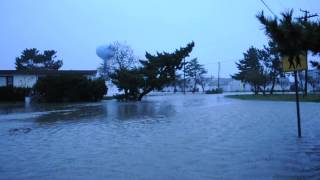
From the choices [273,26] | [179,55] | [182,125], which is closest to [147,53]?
[179,55]

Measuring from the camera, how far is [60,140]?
13789 mm

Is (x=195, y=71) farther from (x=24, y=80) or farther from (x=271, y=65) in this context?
(x=24, y=80)

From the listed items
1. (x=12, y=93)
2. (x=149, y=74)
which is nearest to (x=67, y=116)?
(x=12, y=93)

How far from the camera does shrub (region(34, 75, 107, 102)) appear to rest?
163 ft

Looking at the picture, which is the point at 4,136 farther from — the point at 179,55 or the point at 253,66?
the point at 253,66

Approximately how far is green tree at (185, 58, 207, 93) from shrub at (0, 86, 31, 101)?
269 feet

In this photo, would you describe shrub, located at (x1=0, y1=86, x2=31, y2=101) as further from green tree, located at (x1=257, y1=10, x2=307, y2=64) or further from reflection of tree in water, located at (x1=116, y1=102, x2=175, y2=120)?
green tree, located at (x1=257, y1=10, x2=307, y2=64)

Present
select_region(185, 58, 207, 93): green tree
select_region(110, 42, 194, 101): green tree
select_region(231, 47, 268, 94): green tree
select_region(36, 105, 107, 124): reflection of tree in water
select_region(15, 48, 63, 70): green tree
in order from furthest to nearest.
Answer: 1. select_region(185, 58, 207, 93): green tree
2. select_region(15, 48, 63, 70): green tree
3. select_region(231, 47, 268, 94): green tree
4. select_region(110, 42, 194, 101): green tree
5. select_region(36, 105, 107, 124): reflection of tree in water

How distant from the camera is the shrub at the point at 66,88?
49.6 metres

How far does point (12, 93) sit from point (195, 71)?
87.8m

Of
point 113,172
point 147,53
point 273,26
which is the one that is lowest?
point 113,172

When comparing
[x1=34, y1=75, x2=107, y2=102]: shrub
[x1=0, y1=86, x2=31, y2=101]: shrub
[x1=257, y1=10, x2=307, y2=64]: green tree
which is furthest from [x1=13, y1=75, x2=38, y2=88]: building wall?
[x1=257, y1=10, x2=307, y2=64]: green tree

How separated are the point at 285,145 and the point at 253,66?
8787cm

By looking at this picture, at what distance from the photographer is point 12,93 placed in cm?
5159
